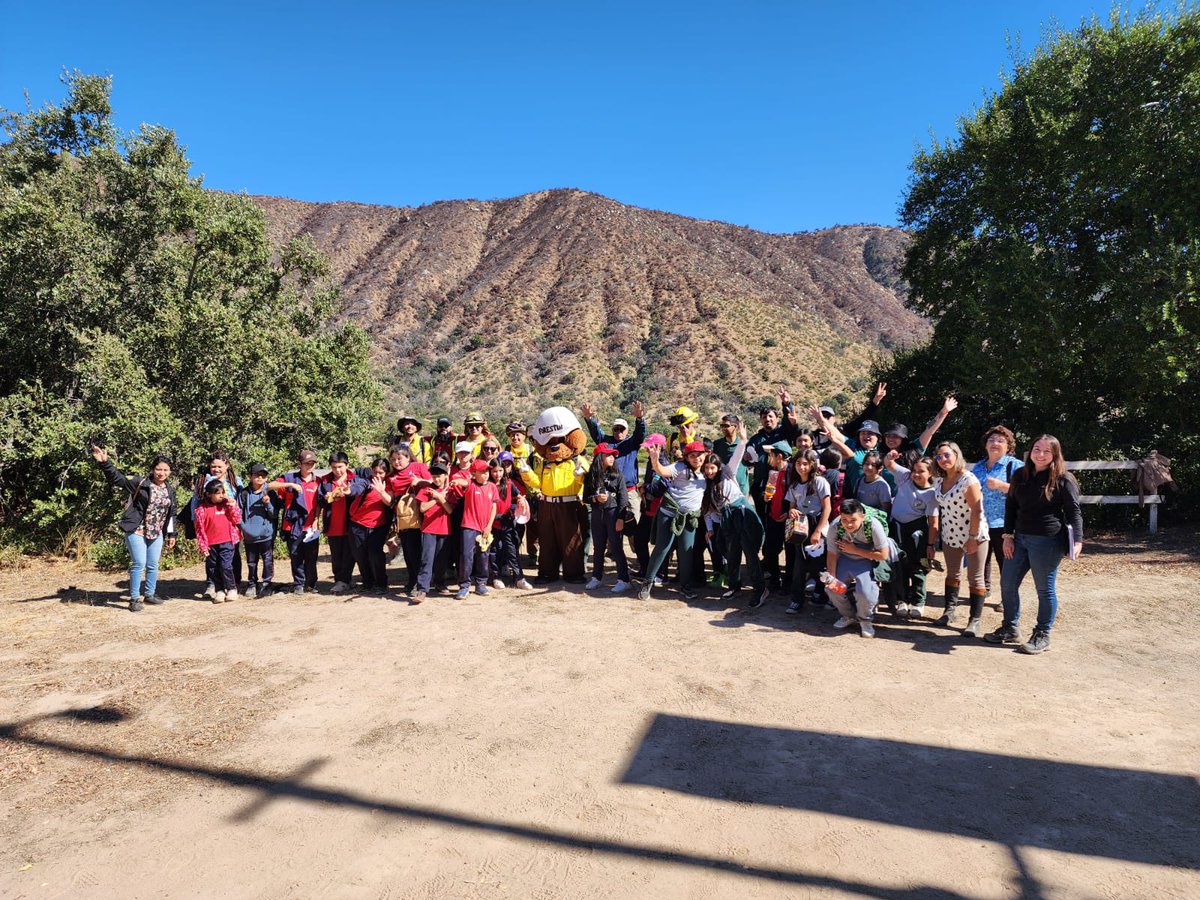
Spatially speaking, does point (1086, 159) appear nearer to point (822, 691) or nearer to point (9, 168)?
point (822, 691)

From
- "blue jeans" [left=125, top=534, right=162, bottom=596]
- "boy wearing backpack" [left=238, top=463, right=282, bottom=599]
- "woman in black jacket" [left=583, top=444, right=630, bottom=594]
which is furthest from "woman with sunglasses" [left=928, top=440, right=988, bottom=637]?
"blue jeans" [left=125, top=534, right=162, bottom=596]

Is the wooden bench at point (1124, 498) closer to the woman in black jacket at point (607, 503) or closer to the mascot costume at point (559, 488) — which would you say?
the woman in black jacket at point (607, 503)

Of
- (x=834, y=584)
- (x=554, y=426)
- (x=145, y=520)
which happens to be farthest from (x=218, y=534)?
(x=834, y=584)

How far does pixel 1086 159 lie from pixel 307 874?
54.2 feet

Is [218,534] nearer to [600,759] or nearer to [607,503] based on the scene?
[607,503]

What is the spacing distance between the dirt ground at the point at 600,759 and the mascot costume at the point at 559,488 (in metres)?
1.62

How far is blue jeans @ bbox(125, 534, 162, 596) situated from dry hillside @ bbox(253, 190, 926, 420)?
30722 mm

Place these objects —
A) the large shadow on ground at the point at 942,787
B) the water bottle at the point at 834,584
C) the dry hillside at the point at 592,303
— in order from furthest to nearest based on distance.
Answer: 1. the dry hillside at the point at 592,303
2. the water bottle at the point at 834,584
3. the large shadow on ground at the point at 942,787

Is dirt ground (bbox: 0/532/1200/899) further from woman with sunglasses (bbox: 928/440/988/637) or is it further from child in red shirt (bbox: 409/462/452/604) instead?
child in red shirt (bbox: 409/462/452/604)

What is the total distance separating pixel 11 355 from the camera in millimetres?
11281

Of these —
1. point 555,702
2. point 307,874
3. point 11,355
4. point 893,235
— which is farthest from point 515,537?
point 893,235

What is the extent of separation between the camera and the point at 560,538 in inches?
325

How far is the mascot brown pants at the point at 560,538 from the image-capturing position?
8.14 m

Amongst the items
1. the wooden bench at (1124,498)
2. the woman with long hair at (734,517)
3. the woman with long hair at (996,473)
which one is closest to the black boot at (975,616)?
the woman with long hair at (996,473)
